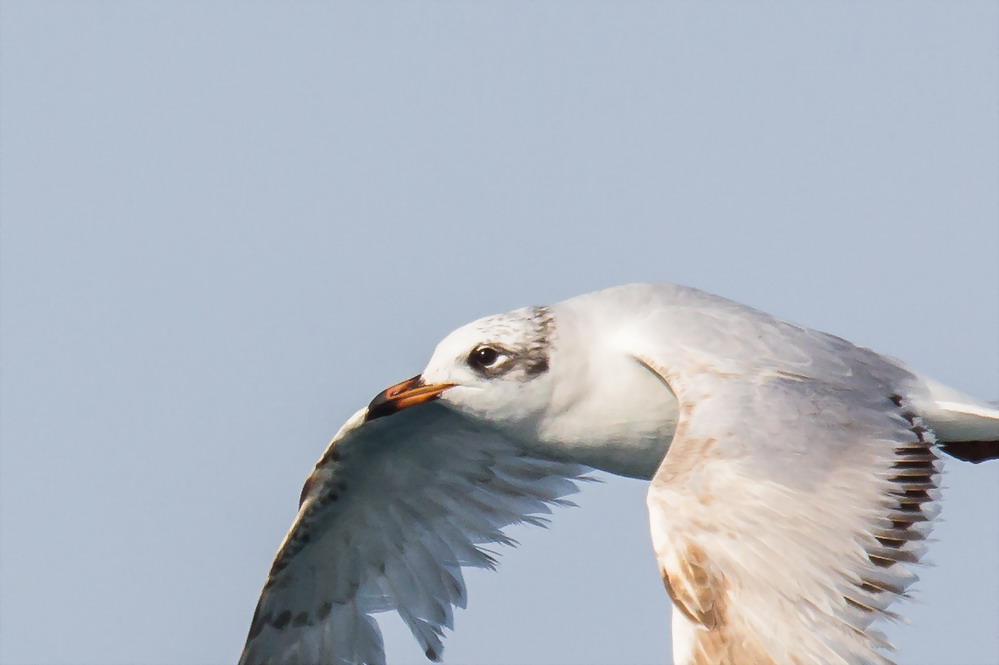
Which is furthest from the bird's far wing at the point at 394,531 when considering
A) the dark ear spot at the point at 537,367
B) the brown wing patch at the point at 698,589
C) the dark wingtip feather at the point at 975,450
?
the brown wing patch at the point at 698,589

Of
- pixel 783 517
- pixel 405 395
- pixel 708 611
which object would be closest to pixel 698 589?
pixel 708 611

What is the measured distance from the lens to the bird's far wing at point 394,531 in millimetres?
10453

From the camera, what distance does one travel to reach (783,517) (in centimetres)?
719

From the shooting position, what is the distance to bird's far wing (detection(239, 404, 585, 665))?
10.5 meters

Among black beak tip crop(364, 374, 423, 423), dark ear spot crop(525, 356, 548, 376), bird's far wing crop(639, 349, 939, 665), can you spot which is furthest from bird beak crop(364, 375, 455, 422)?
bird's far wing crop(639, 349, 939, 665)

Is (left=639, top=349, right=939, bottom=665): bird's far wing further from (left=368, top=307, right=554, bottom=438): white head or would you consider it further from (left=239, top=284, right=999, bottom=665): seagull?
(left=368, top=307, right=554, bottom=438): white head

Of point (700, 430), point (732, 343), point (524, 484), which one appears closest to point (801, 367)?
point (732, 343)

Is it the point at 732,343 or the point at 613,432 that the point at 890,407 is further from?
the point at 613,432

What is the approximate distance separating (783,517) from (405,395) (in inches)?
108

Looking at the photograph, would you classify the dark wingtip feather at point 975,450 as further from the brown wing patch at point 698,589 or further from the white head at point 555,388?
the brown wing patch at point 698,589

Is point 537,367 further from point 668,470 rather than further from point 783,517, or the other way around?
point 783,517

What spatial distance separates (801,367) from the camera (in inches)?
332

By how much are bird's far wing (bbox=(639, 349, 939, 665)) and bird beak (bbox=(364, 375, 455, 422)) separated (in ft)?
5.12

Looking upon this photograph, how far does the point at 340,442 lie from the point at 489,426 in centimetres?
111
